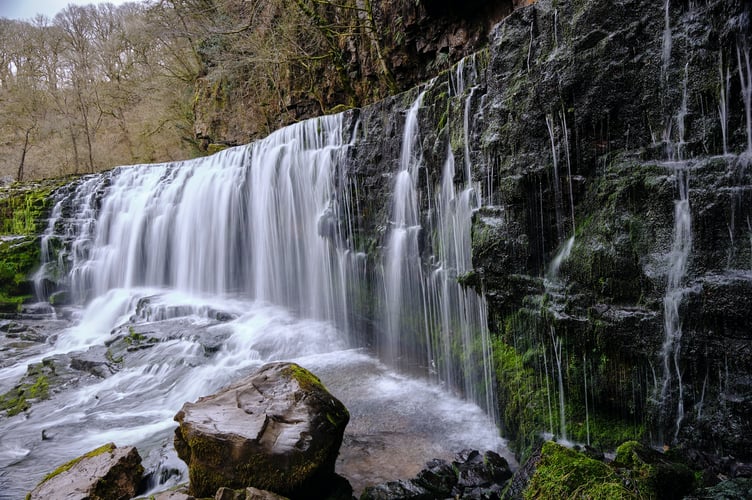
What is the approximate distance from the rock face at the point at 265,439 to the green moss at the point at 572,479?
1.67 meters

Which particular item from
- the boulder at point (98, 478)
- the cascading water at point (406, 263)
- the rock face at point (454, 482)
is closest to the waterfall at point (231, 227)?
the cascading water at point (406, 263)

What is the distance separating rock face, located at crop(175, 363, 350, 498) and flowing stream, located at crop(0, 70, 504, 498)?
2.37ft

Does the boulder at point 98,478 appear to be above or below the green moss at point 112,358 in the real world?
below

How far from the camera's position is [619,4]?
3.62 meters

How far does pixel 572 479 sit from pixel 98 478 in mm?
3899

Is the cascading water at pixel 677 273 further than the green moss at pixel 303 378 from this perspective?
No

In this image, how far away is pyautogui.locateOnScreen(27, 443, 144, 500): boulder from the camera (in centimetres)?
363

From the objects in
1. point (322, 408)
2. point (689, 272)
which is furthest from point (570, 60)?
point (322, 408)

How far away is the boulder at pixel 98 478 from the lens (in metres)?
3.63

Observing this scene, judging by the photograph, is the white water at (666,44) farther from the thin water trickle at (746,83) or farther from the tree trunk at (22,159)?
the tree trunk at (22,159)

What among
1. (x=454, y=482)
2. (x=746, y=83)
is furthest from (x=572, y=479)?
(x=746, y=83)

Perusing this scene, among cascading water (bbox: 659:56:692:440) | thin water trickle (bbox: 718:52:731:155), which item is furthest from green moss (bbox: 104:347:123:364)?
thin water trickle (bbox: 718:52:731:155)

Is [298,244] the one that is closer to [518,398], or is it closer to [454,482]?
[518,398]

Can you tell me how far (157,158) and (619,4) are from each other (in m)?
23.0
